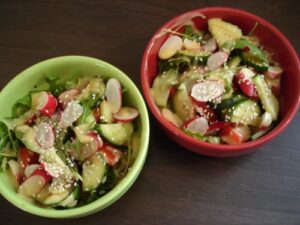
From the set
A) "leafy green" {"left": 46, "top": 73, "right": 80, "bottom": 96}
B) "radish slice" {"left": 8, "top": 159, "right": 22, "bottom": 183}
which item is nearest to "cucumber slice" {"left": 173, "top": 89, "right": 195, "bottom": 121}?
"leafy green" {"left": 46, "top": 73, "right": 80, "bottom": 96}

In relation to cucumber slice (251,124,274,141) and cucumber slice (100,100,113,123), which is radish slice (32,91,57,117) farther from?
cucumber slice (251,124,274,141)

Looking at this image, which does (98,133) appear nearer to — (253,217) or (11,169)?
(11,169)

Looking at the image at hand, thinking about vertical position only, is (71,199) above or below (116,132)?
below

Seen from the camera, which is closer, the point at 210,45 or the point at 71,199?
the point at 71,199

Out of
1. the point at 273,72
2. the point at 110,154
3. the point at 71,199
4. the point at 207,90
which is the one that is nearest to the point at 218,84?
the point at 207,90

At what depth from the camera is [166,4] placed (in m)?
1.02

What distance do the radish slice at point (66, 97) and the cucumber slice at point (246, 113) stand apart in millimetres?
307

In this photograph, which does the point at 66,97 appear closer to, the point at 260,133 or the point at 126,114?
the point at 126,114

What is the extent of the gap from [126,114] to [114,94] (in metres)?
0.05

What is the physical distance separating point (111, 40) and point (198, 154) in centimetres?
34

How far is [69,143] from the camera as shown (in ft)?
2.63

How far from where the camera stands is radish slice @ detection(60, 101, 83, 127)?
2.61 ft

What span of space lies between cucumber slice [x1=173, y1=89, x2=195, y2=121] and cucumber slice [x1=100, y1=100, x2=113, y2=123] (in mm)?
135

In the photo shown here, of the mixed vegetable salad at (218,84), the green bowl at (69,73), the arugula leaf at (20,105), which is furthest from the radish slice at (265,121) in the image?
the arugula leaf at (20,105)
